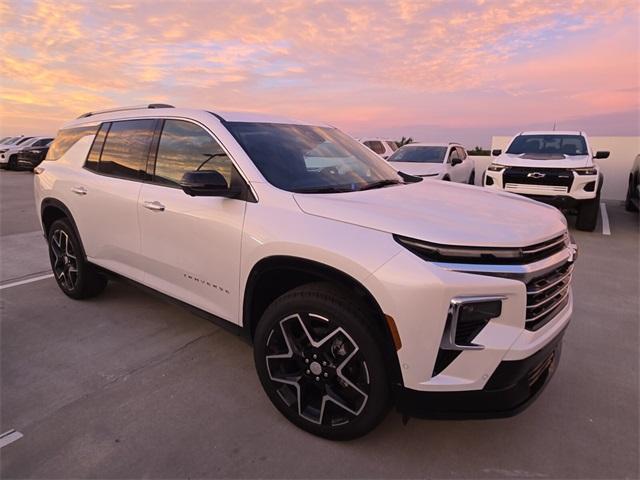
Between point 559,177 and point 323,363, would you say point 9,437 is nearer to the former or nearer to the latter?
point 323,363

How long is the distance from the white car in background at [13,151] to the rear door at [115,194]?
2297cm

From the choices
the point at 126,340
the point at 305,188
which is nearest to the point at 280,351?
the point at 305,188

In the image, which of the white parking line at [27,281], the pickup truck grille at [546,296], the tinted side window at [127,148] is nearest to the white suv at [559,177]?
the pickup truck grille at [546,296]

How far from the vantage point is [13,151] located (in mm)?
22344

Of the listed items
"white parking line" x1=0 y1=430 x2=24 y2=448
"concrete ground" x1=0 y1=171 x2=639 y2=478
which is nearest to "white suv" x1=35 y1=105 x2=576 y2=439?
"concrete ground" x1=0 y1=171 x2=639 y2=478

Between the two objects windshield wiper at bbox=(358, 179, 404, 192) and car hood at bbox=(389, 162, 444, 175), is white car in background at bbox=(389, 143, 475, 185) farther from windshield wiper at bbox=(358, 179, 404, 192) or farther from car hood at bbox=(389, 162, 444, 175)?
windshield wiper at bbox=(358, 179, 404, 192)

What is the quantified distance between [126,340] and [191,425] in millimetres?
1374

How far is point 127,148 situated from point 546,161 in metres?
7.45

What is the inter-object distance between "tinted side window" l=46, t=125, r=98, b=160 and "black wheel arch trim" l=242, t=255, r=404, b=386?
2638 mm

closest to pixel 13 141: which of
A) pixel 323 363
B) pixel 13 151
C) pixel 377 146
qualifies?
pixel 13 151

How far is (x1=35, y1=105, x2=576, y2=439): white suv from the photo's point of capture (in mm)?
1939

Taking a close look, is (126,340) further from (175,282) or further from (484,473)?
(484,473)

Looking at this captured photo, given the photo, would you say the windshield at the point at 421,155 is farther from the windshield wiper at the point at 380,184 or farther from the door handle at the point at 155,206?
the door handle at the point at 155,206

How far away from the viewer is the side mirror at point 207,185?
8.05ft
